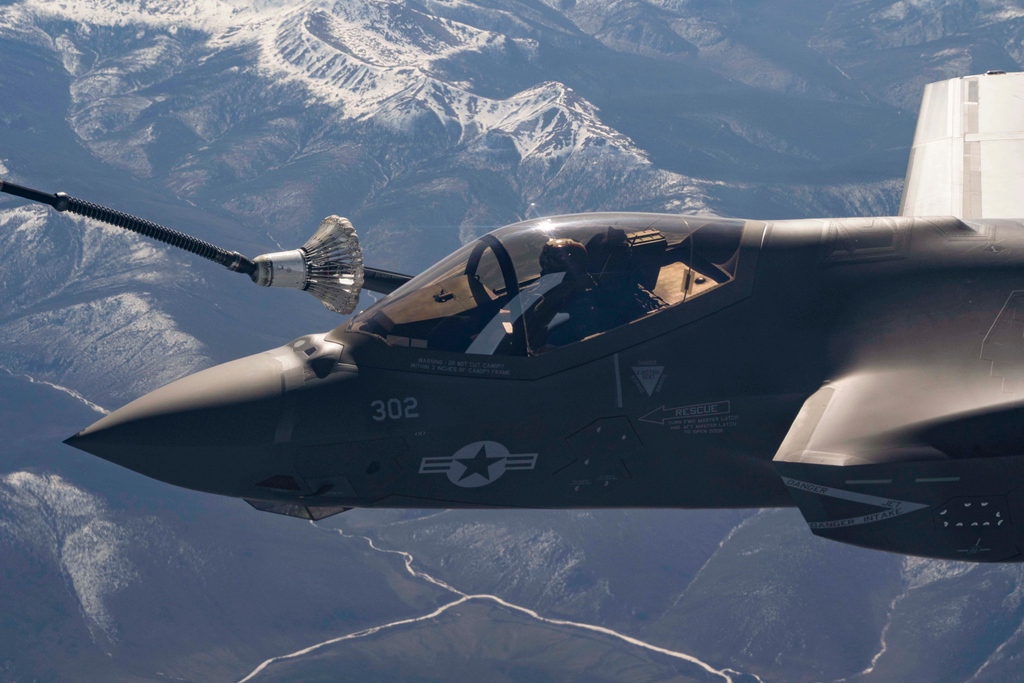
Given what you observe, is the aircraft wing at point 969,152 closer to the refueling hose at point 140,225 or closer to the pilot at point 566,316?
the pilot at point 566,316

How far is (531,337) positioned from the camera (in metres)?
13.4

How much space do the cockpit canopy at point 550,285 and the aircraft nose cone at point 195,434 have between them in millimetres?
1832

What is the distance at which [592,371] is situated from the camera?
13383 mm

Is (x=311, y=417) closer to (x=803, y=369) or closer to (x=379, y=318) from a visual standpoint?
(x=379, y=318)

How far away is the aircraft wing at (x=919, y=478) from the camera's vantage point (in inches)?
449

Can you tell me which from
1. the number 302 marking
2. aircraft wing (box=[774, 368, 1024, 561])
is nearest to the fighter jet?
the number 302 marking

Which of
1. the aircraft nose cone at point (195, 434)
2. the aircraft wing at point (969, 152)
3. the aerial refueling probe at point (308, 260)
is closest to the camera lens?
the aircraft nose cone at point (195, 434)

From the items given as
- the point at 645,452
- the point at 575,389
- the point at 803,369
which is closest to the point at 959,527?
the point at 803,369

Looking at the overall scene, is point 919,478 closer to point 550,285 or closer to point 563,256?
point 550,285

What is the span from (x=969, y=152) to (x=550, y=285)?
19.3 metres

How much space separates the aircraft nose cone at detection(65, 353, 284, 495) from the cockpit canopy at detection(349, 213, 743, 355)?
6.01 ft

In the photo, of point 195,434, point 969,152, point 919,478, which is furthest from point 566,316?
point 969,152

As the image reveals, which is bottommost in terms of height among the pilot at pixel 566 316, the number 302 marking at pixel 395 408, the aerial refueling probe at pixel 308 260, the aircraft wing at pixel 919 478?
the aircraft wing at pixel 919 478

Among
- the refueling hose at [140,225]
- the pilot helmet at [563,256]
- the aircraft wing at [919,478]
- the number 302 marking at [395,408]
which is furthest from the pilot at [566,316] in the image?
the refueling hose at [140,225]
